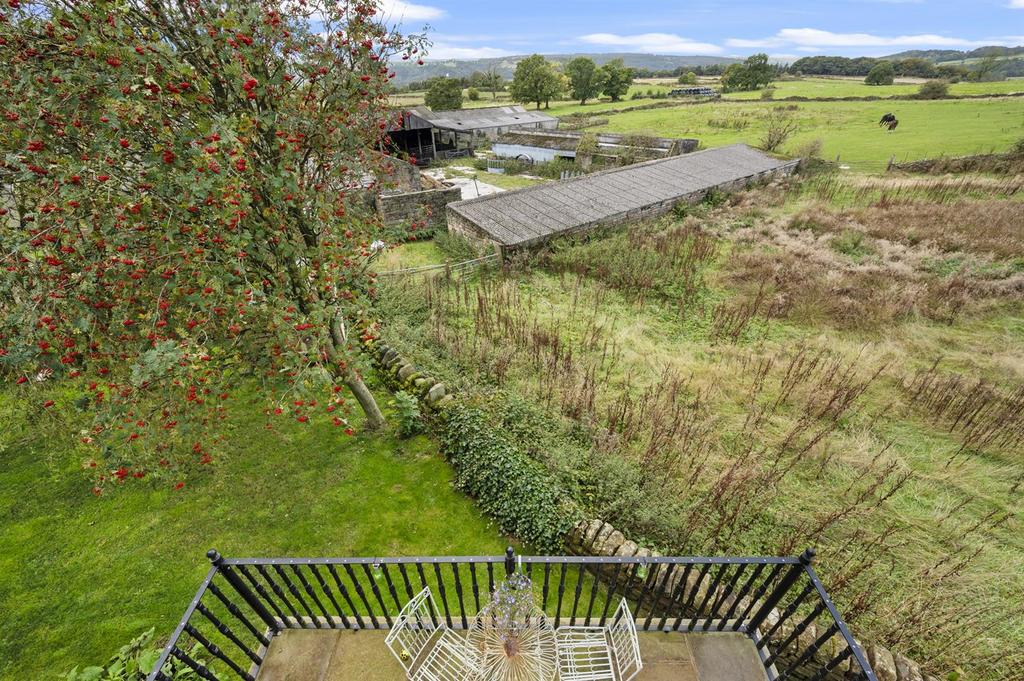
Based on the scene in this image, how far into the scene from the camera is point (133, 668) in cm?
445

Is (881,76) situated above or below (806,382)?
above

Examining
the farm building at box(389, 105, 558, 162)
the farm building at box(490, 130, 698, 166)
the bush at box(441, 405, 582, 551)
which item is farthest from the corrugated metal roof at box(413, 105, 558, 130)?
the bush at box(441, 405, 582, 551)

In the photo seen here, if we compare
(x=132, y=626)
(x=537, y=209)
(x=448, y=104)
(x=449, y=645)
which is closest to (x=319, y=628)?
(x=449, y=645)

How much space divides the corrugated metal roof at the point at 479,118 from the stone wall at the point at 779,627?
3744 centimetres

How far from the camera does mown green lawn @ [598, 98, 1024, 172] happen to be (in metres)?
28.3

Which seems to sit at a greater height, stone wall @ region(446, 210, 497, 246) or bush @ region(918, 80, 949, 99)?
bush @ region(918, 80, 949, 99)

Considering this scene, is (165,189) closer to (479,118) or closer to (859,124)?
(479,118)

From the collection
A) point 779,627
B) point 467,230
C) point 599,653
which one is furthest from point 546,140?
point 599,653

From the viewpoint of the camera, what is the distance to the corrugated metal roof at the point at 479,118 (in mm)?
38562

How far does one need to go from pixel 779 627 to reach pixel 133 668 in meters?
6.71

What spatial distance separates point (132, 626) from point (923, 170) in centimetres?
3702

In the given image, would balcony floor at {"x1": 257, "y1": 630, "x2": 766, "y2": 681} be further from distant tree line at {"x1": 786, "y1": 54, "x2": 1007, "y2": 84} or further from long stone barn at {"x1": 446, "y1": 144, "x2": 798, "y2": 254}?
distant tree line at {"x1": 786, "y1": 54, "x2": 1007, "y2": 84}

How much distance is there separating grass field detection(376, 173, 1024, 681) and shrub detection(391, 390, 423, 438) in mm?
1107

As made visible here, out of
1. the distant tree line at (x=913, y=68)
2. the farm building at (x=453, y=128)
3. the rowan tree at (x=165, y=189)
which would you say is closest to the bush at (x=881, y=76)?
the distant tree line at (x=913, y=68)
